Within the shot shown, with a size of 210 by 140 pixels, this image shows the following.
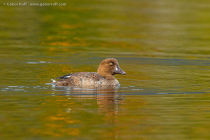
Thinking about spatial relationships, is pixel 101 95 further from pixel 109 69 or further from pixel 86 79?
pixel 109 69

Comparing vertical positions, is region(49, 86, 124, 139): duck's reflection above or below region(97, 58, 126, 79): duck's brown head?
below

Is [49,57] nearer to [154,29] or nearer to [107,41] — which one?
[107,41]

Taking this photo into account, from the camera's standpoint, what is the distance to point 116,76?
15.9 m

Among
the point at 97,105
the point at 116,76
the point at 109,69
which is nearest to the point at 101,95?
the point at 97,105

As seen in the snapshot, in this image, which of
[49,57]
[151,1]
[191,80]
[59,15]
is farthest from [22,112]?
[151,1]

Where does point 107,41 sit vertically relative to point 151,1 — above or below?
below

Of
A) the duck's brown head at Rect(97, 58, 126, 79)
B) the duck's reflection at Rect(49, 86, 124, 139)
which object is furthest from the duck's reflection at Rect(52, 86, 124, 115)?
the duck's brown head at Rect(97, 58, 126, 79)

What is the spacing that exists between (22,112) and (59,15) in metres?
20.5

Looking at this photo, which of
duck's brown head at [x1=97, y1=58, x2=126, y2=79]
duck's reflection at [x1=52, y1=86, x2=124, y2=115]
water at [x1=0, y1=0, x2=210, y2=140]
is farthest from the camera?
duck's brown head at [x1=97, y1=58, x2=126, y2=79]

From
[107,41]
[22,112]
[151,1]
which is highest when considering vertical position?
[151,1]

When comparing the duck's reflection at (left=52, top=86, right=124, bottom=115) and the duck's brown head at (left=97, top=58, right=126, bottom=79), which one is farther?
the duck's brown head at (left=97, top=58, right=126, bottom=79)

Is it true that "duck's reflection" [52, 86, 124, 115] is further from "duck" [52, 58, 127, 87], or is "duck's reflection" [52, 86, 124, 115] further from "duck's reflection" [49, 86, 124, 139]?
"duck" [52, 58, 127, 87]

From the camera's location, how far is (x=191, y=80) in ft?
45.6

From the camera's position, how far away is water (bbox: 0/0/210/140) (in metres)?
9.41
